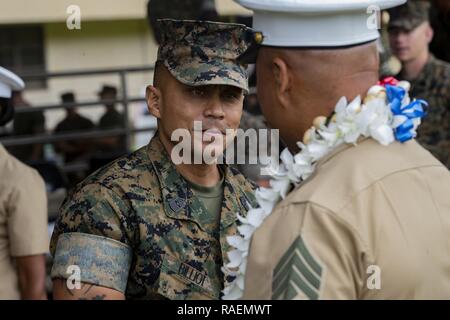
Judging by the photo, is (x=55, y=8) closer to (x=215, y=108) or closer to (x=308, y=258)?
(x=215, y=108)

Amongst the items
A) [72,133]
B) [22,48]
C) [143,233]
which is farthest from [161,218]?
[22,48]

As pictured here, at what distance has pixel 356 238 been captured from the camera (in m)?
2.10

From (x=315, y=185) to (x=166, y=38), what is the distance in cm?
112

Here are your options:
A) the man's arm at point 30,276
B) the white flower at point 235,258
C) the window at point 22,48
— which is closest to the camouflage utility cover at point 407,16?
the man's arm at point 30,276

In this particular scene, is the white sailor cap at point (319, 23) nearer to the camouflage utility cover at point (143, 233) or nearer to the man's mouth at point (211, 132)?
the man's mouth at point (211, 132)

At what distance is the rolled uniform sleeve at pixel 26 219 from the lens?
438cm

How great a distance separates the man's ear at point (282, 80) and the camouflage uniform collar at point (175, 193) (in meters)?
0.76

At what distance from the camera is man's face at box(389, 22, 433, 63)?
6203 millimetres

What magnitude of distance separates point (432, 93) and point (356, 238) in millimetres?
4135

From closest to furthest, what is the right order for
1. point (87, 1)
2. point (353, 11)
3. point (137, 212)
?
point (353, 11)
point (137, 212)
point (87, 1)

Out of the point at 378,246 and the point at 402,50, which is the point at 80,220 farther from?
the point at 402,50
